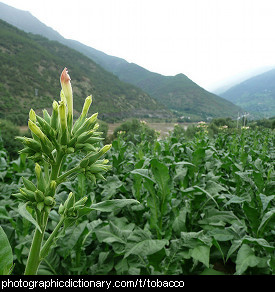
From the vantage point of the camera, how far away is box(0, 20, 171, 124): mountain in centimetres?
3894

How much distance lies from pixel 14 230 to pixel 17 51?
71.8 meters

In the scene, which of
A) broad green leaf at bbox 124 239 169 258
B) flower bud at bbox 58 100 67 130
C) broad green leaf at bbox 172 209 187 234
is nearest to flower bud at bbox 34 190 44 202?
flower bud at bbox 58 100 67 130

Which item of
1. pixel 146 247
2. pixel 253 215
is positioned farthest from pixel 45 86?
pixel 146 247

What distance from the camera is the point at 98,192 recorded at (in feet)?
11.5

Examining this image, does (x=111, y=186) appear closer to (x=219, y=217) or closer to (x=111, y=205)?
(x=219, y=217)

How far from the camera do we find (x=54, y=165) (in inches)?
38.2

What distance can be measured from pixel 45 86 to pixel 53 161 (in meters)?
55.1

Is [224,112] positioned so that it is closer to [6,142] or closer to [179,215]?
[6,142]

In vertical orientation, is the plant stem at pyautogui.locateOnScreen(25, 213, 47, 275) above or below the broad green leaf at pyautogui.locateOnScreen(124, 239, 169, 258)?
above

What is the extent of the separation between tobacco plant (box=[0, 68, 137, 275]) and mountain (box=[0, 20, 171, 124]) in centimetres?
3291

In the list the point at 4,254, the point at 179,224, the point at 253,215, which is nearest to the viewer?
the point at 4,254

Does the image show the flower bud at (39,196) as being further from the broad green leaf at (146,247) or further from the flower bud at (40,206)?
the broad green leaf at (146,247)

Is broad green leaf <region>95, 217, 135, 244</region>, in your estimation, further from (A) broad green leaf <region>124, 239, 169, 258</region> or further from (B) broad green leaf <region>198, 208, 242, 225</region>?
(B) broad green leaf <region>198, 208, 242, 225</region>
